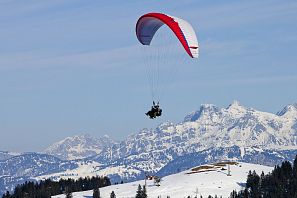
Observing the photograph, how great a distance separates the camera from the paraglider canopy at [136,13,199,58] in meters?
76.4

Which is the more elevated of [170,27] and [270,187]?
[170,27]

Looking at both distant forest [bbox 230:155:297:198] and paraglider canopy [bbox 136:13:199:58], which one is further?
distant forest [bbox 230:155:297:198]

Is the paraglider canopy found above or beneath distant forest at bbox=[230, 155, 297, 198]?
above

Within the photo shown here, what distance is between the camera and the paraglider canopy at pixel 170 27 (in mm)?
76438

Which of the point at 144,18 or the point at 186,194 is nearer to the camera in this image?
the point at 144,18

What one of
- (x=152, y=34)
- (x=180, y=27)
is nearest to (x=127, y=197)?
(x=152, y=34)

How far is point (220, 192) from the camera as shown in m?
200

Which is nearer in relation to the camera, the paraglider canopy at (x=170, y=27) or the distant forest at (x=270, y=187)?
the paraglider canopy at (x=170, y=27)

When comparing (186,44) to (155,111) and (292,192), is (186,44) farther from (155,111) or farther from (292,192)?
(292,192)

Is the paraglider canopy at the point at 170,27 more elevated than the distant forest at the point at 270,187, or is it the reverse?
the paraglider canopy at the point at 170,27

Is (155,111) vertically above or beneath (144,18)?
beneath

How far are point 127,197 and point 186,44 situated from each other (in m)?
127

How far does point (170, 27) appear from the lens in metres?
79.2

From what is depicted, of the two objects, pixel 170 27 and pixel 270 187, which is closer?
pixel 170 27
